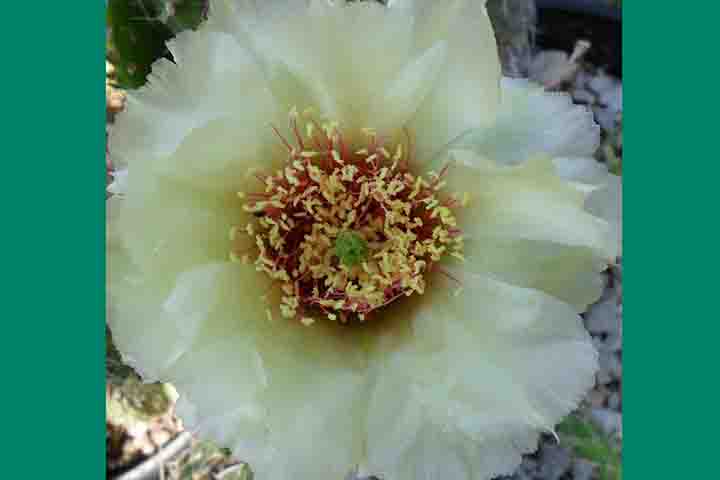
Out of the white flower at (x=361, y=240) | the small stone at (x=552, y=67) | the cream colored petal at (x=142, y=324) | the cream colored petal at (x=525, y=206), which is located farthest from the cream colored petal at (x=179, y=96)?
the small stone at (x=552, y=67)

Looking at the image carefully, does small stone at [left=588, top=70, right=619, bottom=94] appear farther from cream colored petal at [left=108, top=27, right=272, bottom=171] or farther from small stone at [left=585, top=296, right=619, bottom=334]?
cream colored petal at [left=108, top=27, right=272, bottom=171]

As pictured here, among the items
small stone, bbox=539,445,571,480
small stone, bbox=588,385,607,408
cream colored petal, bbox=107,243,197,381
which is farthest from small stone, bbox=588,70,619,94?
cream colored petal, bbox=107,243,197,381

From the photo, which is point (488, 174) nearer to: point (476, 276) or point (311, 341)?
point (476, 276)

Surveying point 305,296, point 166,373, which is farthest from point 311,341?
point 166,373

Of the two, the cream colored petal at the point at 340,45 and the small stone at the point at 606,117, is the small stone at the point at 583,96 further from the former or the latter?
the cream colored petal at the point at 340,45

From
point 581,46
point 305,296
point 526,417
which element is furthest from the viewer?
point 581,46

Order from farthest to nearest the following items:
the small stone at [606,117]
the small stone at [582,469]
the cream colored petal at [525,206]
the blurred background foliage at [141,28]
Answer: the small stone at [606,117] → the small stone at [582,469] → the blurred background foliage at [141,28] → the cream colored petal at [525,206]
